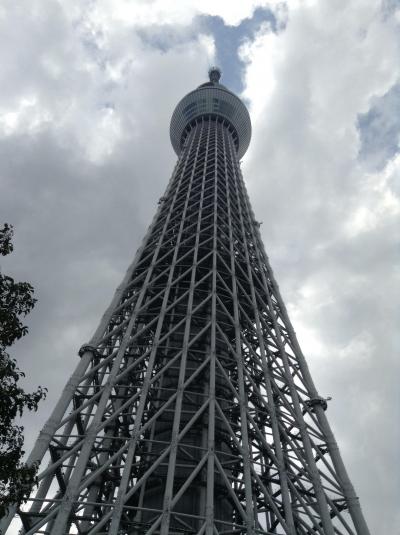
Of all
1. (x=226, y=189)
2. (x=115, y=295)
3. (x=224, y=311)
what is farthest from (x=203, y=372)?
(x=226, y=189)

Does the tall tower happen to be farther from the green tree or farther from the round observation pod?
the round observation pod

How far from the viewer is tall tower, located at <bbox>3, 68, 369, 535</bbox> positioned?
1817 cm

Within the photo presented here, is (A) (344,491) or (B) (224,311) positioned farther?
(B) (224,311)

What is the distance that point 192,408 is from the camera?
24859 mm

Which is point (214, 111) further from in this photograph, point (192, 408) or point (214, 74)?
point (192, 408)

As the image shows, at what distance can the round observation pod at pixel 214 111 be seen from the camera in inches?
2621

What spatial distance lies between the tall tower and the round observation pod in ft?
84.2

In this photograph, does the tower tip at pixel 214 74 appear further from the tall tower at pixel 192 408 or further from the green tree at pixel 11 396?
the green tree at pixel 11 396

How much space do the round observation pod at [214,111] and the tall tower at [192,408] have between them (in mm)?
→ 25651

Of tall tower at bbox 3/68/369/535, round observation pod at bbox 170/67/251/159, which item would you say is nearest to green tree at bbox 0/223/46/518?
tall tower at bbox 3/68/369/535

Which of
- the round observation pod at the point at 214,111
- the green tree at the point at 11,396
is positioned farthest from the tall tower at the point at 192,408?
the round observation pod at the point at 214,111

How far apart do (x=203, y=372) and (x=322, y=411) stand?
23.0 feet

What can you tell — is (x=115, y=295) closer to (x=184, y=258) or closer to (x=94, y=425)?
(x=184, y=258)

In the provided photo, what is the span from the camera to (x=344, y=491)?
20984mm
